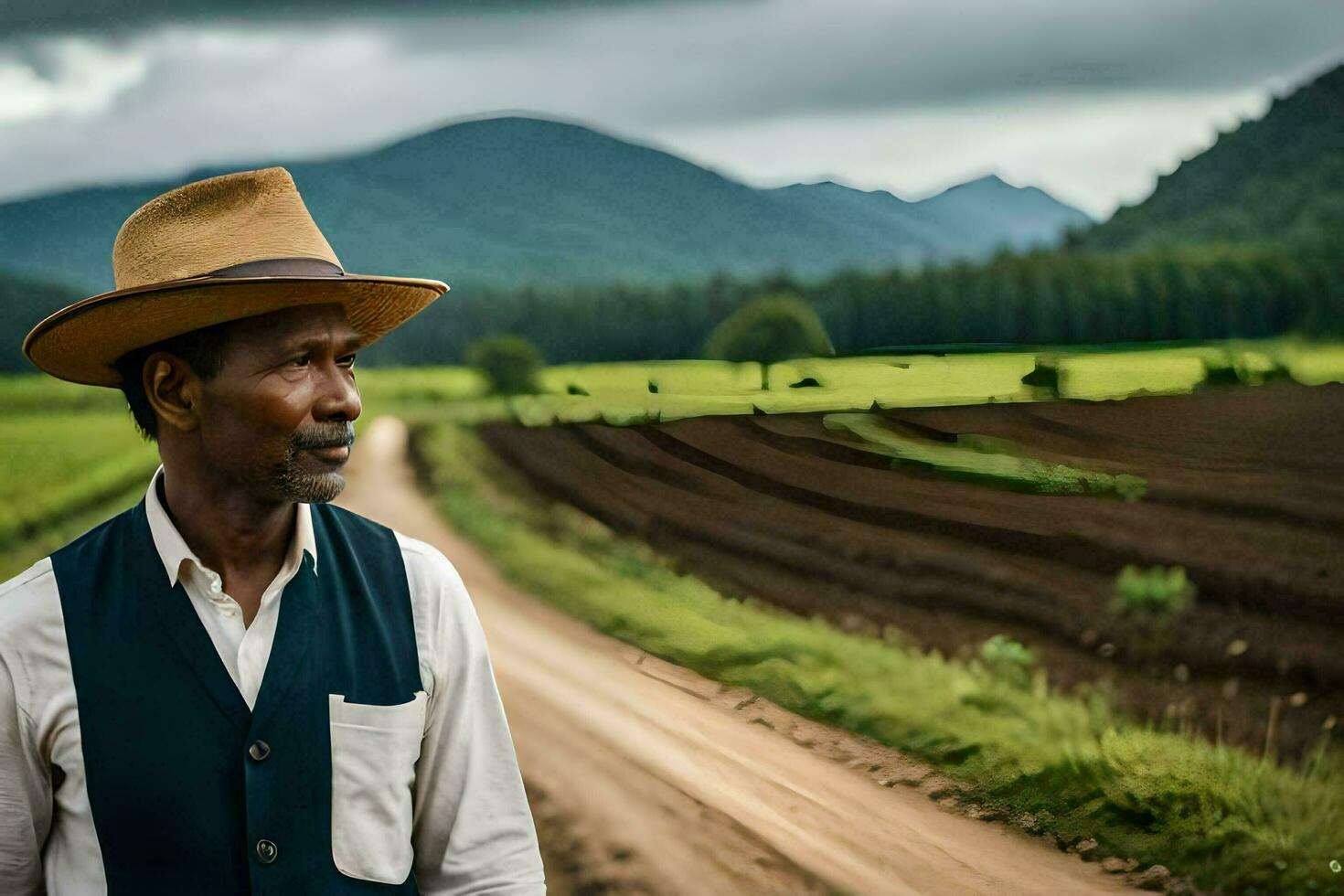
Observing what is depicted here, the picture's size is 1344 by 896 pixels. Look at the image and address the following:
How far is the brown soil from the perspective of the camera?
10.5 ft

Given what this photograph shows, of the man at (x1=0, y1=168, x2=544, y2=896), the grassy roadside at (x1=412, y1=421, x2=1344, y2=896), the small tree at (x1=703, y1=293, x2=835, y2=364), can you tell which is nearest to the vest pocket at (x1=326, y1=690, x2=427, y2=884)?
the man at (x1=0, y1=168, x2=544, y2=896)

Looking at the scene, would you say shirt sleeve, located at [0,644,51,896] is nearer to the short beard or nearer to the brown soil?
the short beard

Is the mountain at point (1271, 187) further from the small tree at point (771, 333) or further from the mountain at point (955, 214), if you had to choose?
the small tree at point (771, 333)

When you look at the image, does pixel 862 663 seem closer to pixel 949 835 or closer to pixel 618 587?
pixel 949 835

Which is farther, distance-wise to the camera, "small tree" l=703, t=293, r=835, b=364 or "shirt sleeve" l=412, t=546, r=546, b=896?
"small tree" l=703, t=293, r=835, b=364

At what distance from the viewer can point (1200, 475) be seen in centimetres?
341

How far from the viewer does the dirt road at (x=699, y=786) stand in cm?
326

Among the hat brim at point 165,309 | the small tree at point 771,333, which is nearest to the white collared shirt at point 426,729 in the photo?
the hat brim at point 165,309

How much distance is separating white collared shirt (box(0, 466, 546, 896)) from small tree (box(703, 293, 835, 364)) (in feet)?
8.67

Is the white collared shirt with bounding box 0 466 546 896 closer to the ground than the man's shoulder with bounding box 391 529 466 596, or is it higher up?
closer to the ground

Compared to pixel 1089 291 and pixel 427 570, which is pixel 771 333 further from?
pixel 427 570

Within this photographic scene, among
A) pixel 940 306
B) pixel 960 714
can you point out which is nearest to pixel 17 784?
pixel 960 714

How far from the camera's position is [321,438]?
129cm

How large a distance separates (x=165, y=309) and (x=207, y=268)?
0.20 ft
